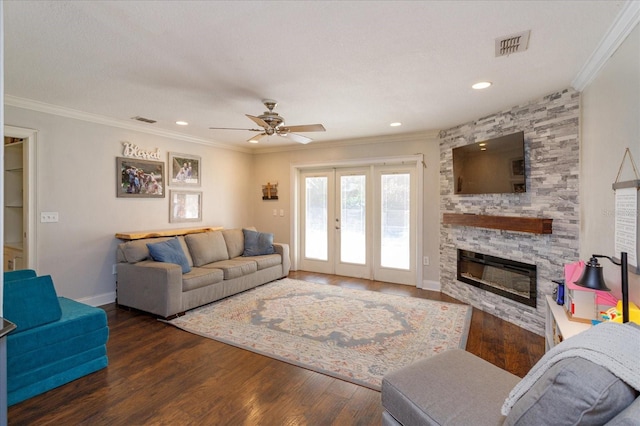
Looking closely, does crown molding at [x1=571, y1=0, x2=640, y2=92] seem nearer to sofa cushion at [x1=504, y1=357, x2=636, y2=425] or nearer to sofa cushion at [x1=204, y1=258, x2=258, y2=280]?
sofa cushion at [x1=504, y1=357, x2=636, y2=425]

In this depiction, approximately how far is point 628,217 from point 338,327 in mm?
2529

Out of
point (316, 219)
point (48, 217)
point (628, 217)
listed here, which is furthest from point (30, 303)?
point (316, 219)

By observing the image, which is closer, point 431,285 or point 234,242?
point 431,285

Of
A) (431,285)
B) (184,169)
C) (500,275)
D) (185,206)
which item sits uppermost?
(184,169)

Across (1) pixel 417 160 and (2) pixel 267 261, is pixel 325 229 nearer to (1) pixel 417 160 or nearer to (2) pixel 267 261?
(2) pixel 267 261

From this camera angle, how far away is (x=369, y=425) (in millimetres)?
1938

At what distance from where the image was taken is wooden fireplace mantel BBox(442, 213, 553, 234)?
10.3ft

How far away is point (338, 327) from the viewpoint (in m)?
3.42

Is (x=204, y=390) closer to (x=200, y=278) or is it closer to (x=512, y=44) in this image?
(x=200, y=278)

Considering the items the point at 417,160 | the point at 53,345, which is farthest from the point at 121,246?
the point at 417,160

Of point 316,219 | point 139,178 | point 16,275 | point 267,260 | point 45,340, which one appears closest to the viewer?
point 45,340

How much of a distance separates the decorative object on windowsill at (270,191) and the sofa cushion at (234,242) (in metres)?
1.16

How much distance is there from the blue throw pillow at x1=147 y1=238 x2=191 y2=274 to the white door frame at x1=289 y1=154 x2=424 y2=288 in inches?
93.6

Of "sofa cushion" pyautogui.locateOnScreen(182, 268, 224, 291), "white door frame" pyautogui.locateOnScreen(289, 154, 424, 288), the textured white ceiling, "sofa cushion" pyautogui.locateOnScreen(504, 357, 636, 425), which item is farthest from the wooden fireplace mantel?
"sofa cushion" pyautogui.locateOnScreen(182, 268, 224, 291)
